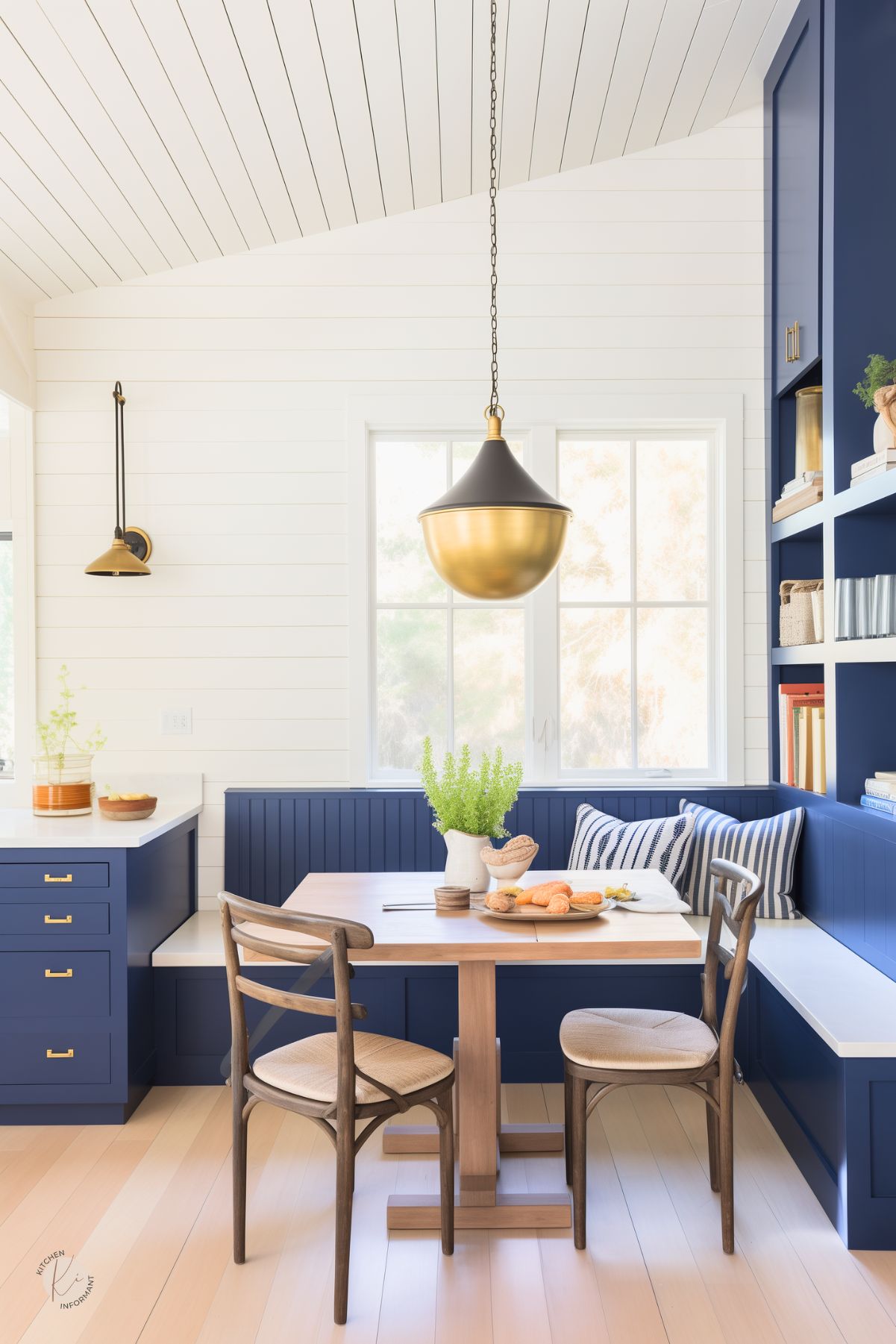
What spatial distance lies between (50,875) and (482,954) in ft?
5.13

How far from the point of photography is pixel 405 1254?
236 centimetres

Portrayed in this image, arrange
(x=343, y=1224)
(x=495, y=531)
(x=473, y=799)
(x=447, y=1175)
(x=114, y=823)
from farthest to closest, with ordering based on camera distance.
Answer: (x=114, y=823), (x=473, y=799), (x=447, y=1175), (x=343, y=1224), (x=495, y=531)

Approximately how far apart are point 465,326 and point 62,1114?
3031 mm

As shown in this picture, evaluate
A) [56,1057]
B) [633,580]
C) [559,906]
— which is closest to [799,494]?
[633,580]

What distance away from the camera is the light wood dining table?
225 cm

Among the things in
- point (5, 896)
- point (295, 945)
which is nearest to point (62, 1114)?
point (5, 896)

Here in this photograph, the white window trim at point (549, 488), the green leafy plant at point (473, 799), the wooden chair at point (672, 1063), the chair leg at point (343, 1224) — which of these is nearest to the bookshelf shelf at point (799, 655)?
the white window trim at point (549, 488)

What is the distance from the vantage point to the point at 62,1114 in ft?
10.2

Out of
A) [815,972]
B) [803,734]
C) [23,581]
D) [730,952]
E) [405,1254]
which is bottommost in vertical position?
[405,1254]

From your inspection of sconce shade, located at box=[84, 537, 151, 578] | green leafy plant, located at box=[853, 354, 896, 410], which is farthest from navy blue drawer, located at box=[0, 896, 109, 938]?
green leafy plant, located at box=[853, 354, 896, 410]

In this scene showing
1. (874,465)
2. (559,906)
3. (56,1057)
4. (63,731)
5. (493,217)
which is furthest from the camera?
(63,731)

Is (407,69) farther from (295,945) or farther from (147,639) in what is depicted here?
(295,945)

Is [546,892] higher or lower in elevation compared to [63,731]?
lower

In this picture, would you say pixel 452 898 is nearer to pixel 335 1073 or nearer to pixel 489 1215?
pixel 335 1073
